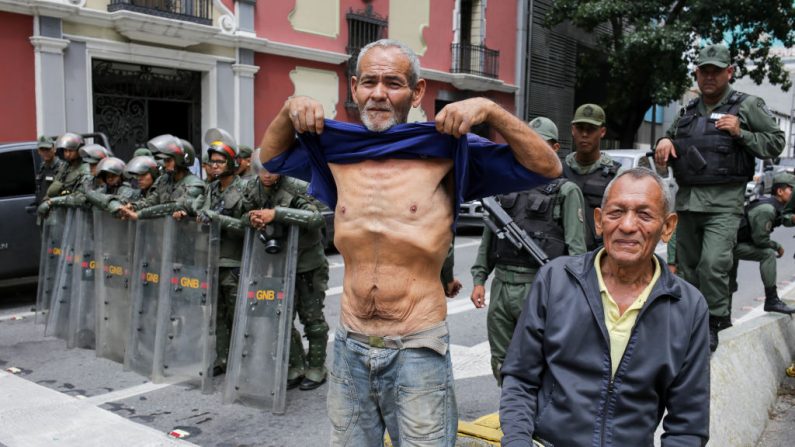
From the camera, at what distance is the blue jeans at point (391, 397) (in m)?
2.31

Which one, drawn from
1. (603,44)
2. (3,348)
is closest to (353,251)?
(3,348)

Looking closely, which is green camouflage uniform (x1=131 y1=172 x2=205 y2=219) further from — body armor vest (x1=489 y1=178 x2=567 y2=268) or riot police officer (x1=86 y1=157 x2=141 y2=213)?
body armor vest (x1=489 y1=178 x2=567 y2=268)

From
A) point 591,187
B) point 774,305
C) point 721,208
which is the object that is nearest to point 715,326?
point 721,208

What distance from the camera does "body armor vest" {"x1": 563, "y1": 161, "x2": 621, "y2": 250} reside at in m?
4.08

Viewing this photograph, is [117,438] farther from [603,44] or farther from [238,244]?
[603,44]

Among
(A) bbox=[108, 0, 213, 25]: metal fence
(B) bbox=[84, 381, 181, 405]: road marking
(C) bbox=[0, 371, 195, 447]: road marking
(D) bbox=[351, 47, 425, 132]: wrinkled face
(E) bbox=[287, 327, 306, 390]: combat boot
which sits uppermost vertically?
(A) bbox=[108, 0, 213, 25]: metal fence

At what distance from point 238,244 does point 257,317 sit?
32.1 inches

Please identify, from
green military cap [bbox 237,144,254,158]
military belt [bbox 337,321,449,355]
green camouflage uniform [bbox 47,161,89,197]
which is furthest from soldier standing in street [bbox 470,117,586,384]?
green camouflage uniform [bbox 47,161,89,197]

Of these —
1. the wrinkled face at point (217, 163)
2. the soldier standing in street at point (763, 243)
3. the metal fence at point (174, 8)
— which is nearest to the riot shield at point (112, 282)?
the wrinkled face at point (217, 163)

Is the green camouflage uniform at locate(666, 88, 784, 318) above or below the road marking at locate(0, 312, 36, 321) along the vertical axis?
above

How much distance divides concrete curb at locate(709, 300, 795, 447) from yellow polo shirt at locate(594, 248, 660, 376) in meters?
1.75

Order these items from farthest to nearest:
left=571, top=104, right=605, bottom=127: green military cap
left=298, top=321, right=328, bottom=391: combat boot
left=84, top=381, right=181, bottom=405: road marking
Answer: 1. left=298, top=321, right=328, bottom=391: combat boot
2. left=84, top=381, right=181, bottom=405: road marking
3. left=571, top=104, right=605, bottom=127: green military cap

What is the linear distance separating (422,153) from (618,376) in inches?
36.4

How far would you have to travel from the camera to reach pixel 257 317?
15.7 ft
